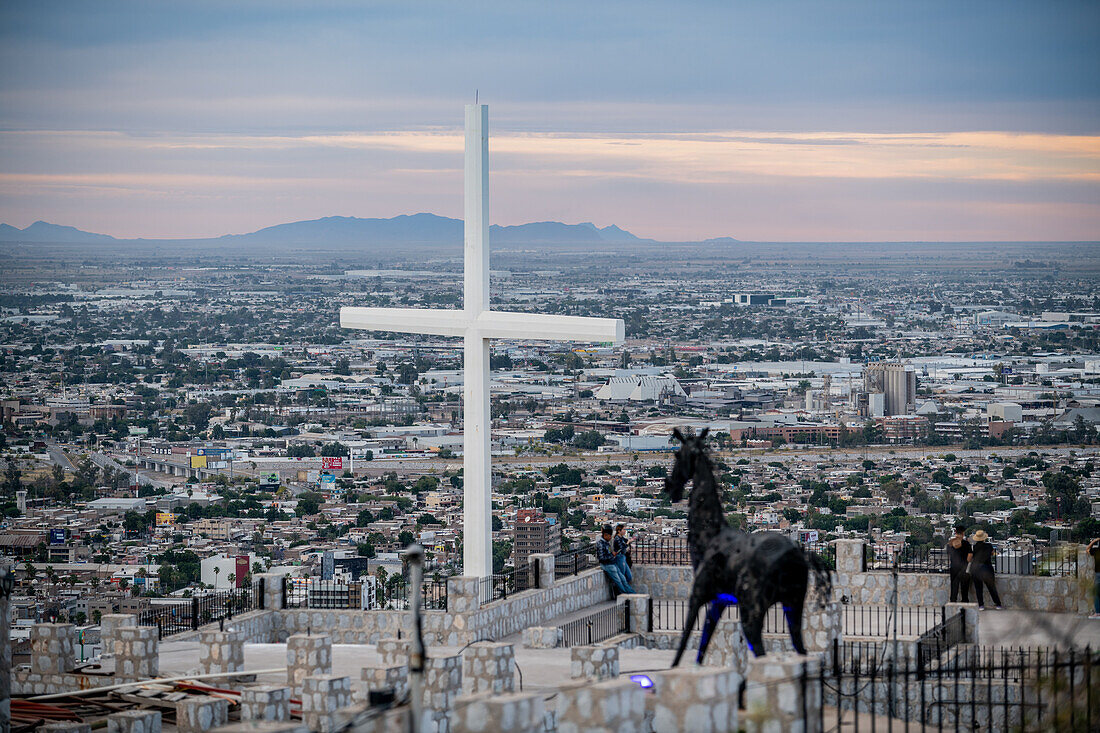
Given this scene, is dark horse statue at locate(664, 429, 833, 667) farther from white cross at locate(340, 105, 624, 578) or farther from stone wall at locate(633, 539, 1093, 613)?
stone wall at locate(633, 539, 1093, 613)

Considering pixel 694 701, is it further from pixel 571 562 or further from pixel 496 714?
pixel 571 562

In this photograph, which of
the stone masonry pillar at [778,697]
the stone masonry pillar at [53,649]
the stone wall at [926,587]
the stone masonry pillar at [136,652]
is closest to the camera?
the stone masonry pillar at [778,697]

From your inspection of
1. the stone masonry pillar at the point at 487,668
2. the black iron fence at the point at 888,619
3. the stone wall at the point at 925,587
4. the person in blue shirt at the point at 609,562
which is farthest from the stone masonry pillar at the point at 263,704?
the stone wall at the point at 925,587

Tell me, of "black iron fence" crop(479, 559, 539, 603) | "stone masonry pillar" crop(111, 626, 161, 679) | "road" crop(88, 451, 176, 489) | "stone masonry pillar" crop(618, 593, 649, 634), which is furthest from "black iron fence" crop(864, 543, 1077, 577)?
"road" crop(88, 451, 176, 489)

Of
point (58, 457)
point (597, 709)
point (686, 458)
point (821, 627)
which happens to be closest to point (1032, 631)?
point (821, 627)

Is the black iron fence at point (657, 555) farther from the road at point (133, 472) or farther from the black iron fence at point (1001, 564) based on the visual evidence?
the road at point (133, 472)

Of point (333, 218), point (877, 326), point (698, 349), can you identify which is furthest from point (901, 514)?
point (333, 218)

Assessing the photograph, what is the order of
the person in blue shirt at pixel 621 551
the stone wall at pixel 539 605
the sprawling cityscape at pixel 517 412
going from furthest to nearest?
the sprawling cityscape at pixel 517 412, the person in blue shirt at pixel 621 551, the stone wall at pixel 539 605
